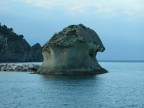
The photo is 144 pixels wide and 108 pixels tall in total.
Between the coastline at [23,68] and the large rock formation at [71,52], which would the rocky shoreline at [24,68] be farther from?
the large rock formation at [71,52]

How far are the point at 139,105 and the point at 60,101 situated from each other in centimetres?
757

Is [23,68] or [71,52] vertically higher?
[71,52]

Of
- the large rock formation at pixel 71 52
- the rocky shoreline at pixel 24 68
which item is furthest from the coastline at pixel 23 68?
the large rock formation at pixel 71 52

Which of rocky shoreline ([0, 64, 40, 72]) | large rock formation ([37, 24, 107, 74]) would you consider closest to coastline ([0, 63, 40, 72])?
rocky shoreline ([0, 64, 40, 72])

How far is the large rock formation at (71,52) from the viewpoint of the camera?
77125 millimetres

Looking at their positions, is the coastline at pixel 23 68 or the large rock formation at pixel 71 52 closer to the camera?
the large rock formation at pixel 71 52

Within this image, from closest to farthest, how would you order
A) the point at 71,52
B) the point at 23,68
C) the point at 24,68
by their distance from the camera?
the point at 71,52 < the point at 24,68 < the point at 23,68

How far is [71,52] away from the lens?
253 ft

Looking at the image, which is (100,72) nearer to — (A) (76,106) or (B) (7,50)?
(A) (76,106)

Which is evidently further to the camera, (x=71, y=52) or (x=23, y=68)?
(x=23, y=68)

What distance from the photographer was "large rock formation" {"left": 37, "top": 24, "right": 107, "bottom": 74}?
77.1 m

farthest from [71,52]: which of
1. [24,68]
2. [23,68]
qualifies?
[23,68]

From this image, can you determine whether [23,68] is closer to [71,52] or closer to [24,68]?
[24,68]

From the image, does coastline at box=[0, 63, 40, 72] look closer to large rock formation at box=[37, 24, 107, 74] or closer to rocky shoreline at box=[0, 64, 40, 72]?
rocky shoreline at box=[0, 64, 40, 72]
